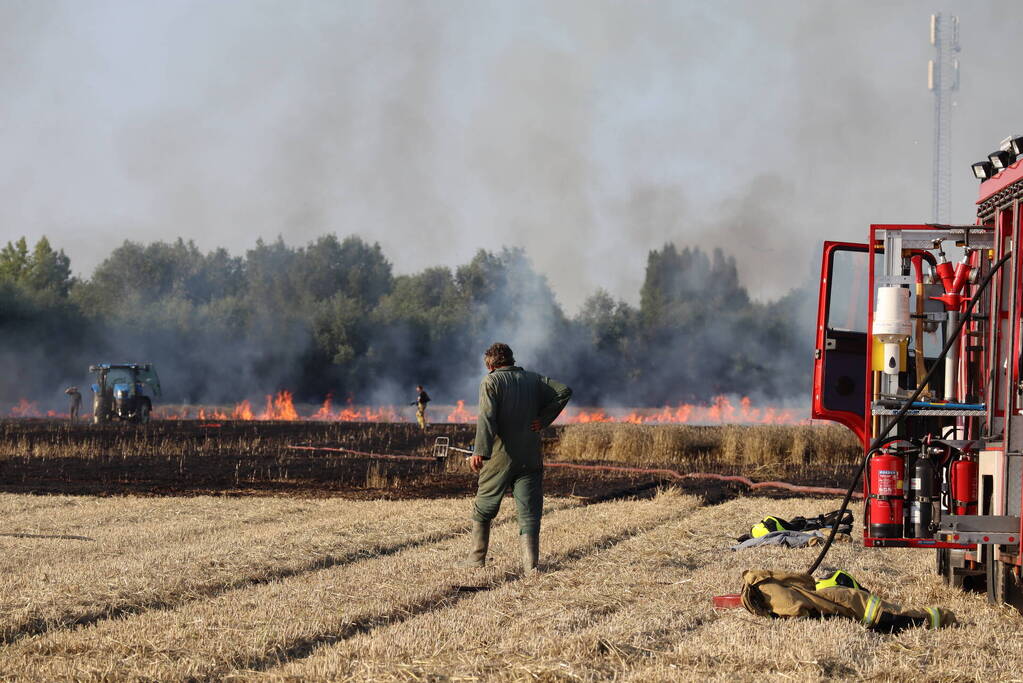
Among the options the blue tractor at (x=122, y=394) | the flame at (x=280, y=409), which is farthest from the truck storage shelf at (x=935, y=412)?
the flame at (x=280, y=409)

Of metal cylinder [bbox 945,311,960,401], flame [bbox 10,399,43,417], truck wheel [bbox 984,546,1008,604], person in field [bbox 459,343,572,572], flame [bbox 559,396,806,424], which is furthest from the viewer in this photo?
flame [bbox 10,399,43,417]

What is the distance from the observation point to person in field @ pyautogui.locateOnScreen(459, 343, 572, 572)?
33.8 ft

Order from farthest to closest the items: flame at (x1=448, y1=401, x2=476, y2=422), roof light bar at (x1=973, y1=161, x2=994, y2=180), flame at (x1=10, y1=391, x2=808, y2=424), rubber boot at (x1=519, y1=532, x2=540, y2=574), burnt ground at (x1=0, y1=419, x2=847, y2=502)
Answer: flame at (x1=448, y1=401, x2=476, y2=422), flame at (x1=10, y1=391, x2=808, y2=424), burnt ground at (x1=0, y1=419, x2=847, y2=502), rubber boot at (x1=519, y1=532, x2=540, y2=574), roof light bar at (x1=973, y1=161, x2=994, y2=180)

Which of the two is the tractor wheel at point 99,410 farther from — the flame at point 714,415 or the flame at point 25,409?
the flame at point 714,415

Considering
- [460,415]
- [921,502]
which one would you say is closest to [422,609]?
[921,502]

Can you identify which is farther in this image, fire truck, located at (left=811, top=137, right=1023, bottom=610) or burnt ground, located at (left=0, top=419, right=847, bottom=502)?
burnt ground, located at (left=0, top=419, right=847, bottom=502)

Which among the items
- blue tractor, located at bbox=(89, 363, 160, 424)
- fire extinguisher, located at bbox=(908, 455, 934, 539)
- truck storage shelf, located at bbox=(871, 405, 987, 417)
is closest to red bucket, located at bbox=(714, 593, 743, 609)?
fire extinguisher, located at bbox=(908, 455, 934, 539)

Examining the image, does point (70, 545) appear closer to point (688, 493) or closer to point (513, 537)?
point (513, 537)

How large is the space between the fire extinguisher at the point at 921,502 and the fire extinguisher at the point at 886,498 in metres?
0.10

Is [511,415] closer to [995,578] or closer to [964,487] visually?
[964,487]

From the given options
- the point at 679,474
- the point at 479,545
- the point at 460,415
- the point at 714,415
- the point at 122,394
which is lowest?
the point at 479,545

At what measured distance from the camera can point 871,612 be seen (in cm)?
776

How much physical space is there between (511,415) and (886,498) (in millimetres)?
3090

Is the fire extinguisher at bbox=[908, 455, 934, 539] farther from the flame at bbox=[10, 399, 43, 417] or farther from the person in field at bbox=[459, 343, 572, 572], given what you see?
the flame at bbox=[10, 399, 43, 417]
